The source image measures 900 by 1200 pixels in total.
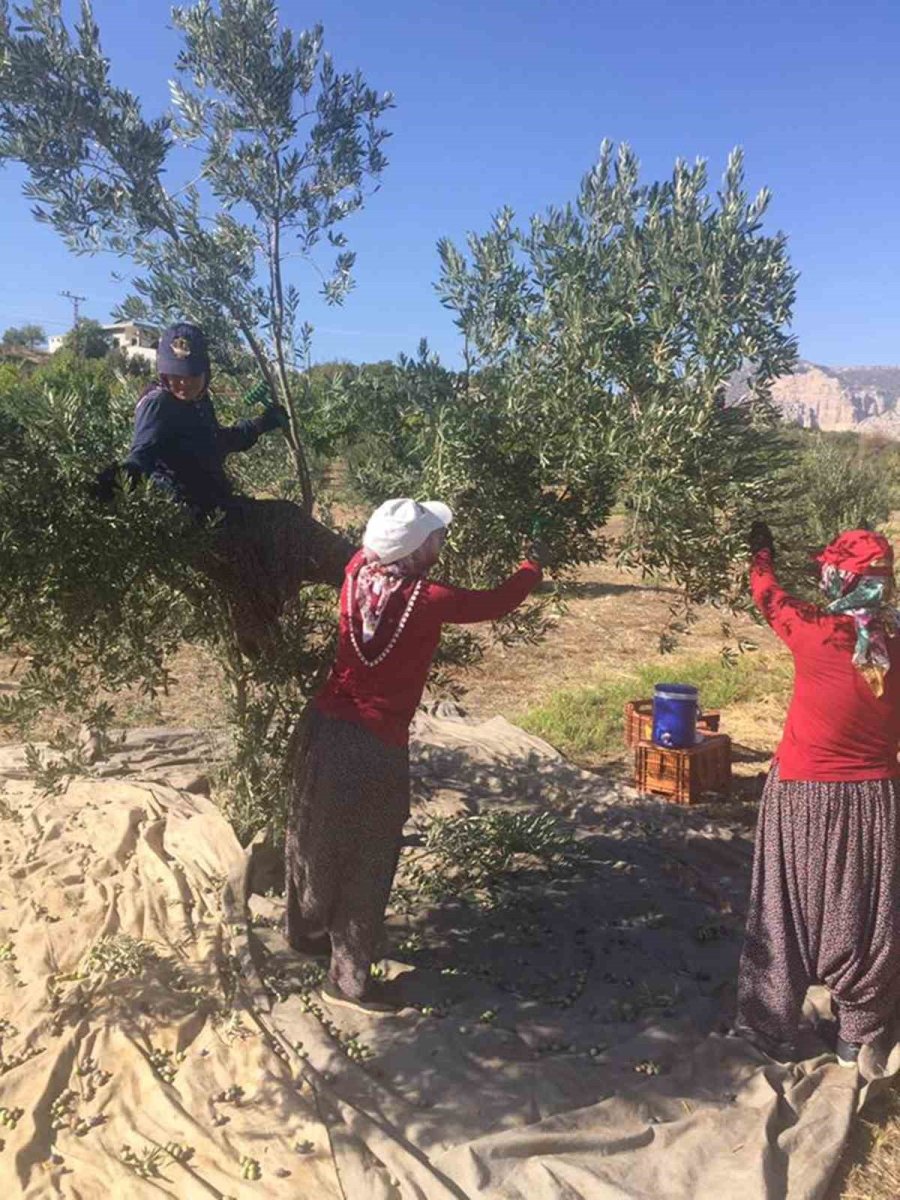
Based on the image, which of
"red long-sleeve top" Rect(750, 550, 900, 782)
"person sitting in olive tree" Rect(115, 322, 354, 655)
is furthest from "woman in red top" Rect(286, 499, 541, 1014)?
"red long-sleeve top" Rect(750, 550, 900, 782)

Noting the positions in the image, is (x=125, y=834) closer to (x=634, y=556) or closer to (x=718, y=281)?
(x=634, y=556)

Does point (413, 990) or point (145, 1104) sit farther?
point (413, 990)

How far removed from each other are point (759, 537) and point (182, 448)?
A: 267cm

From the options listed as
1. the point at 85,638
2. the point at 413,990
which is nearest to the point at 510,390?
the point at 85,638

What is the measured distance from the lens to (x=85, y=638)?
4312mm

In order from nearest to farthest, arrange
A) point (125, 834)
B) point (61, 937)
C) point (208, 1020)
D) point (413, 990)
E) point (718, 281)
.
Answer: point (718, 281) < point (208, 1020) < point (413, 990) < point (61, 937) < point (125, 834)

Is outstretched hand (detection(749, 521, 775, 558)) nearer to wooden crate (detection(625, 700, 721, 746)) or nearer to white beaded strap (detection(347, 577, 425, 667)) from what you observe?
white beaded strap (detection(347, 577, 425, 667))

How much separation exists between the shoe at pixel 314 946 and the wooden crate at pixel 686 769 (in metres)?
4.34

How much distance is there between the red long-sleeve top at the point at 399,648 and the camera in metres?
4.33

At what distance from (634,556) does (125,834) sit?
399cm

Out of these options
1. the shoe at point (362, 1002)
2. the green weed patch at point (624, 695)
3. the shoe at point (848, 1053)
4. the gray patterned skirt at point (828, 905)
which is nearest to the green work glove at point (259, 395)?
the shoe at point (362, 1002)

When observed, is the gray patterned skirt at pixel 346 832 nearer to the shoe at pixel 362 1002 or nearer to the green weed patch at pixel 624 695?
the shoe at pixel 362 1002

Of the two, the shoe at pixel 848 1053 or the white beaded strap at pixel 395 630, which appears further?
the shoe at pixel 848 1053

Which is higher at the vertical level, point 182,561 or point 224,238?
point 224,238
